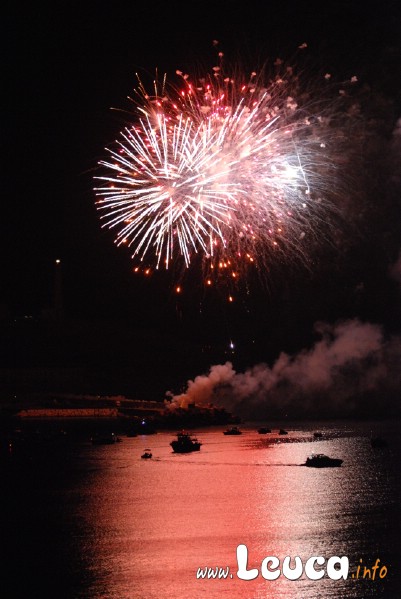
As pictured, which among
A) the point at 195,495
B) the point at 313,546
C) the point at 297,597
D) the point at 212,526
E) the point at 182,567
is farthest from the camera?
the point at 195,495

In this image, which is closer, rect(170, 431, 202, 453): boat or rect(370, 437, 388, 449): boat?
rect(170, 431, 202, 453): boat

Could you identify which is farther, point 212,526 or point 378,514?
point 378,514

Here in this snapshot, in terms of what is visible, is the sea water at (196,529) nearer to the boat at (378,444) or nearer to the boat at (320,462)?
the boat at (320,462)

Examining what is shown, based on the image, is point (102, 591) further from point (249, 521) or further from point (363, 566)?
point (249, 521)

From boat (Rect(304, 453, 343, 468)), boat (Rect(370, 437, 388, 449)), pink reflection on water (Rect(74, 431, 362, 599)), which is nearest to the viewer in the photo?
pink reflection on water (Rect(74, 431, 362, 599))

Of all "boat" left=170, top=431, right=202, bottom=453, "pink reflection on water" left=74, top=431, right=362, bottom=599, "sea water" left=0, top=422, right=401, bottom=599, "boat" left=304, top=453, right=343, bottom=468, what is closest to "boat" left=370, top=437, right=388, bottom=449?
"sea water" left=0, top=422, right=401, bottom=599

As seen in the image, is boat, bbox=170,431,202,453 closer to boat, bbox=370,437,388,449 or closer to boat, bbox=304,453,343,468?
boat, bbox=370,437,388,449

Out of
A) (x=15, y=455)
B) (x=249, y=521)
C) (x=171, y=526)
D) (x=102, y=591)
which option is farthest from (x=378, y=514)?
(x=15, y=455)

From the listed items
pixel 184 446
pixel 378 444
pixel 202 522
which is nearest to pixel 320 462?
pixel 184 446

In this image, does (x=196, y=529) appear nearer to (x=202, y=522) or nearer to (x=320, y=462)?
(x=202, y=522)
